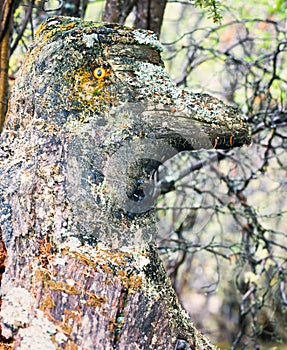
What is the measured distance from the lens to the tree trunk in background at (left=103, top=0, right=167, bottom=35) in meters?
2.09

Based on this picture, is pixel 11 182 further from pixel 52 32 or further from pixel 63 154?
pixel 52 32

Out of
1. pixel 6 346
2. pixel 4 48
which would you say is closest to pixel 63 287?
pixel 6 346

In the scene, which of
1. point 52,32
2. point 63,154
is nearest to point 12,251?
point 63,154

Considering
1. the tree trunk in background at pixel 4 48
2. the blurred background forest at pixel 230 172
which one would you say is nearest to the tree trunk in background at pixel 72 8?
the blurred background forest at pixel 230 172

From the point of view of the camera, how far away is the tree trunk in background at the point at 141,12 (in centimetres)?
209

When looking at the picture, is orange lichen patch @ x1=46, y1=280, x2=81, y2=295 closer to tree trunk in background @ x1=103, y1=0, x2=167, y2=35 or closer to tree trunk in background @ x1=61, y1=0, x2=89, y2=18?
tree trunk in background @ x1=103, y1=0, x2=167, y2=35

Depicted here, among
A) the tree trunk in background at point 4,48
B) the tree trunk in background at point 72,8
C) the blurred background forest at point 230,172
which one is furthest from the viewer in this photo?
the blurred background forest at point 230,172

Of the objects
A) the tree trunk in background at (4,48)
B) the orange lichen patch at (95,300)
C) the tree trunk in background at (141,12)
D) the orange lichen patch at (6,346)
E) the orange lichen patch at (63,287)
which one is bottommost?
the orange lichen patch at (6,346)

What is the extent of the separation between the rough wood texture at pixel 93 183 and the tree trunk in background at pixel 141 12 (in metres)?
1.00

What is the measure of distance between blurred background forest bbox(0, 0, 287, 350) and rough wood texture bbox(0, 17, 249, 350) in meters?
0.38

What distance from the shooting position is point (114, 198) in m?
1.04

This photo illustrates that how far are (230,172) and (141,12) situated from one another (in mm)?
1341

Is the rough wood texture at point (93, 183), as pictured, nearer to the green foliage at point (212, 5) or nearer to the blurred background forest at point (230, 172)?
the green foliage at point (212, 5)

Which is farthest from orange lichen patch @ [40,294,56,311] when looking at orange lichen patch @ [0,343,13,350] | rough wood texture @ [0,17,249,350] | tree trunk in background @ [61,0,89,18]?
tree trunk in background @ [61,0,89,18]
